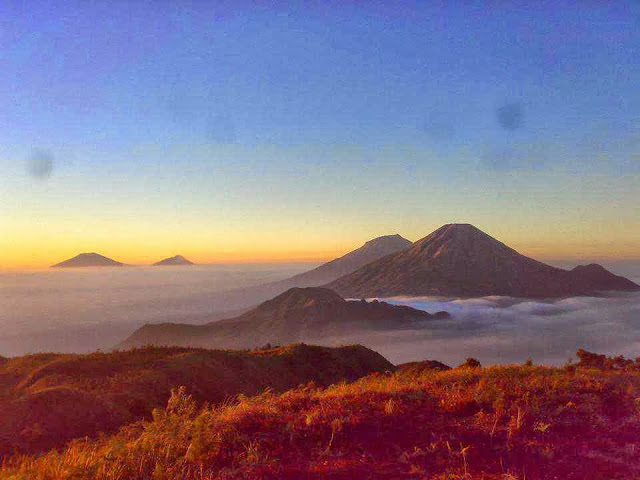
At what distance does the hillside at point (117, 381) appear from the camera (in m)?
14.7

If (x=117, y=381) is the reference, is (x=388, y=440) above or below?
above

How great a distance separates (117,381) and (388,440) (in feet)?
60.9

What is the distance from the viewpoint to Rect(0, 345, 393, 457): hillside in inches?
579

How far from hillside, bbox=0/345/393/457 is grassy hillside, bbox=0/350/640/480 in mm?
8755

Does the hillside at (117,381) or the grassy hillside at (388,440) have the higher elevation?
the grassy hillside at (388,440)

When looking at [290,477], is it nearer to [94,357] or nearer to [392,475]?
[392,475]

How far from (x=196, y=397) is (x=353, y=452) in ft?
63.7

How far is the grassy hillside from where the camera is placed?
19.3 ft

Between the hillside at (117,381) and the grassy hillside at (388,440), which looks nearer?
the grassy hillside at (388,440)

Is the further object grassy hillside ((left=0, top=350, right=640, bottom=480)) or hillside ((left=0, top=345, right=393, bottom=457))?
hillside ((left=0, top=345, right=393, bottom=457))

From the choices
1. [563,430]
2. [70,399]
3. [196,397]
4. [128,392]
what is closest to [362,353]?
[196,397]

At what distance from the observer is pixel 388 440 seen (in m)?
6.90

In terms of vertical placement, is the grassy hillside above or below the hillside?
above

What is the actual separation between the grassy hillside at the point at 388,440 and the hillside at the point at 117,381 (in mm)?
8755
